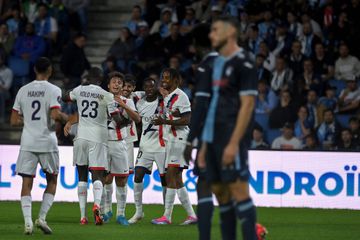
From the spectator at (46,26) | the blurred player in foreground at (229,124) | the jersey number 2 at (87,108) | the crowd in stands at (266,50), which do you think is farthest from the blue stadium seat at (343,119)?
the blurred player in foreground at (229,124)

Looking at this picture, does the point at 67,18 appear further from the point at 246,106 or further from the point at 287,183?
the point at 246,106

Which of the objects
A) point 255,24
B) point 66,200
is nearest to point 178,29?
point 255,24

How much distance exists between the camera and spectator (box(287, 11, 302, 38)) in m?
22.9

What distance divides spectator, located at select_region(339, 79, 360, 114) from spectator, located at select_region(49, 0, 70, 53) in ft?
23.8

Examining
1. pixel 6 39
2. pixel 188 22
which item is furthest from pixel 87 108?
pixel 6 39

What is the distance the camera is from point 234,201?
9883 mm

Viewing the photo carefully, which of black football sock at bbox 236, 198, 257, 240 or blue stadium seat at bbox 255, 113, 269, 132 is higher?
blue stadium seat at bbox 255, 113, 269, 132

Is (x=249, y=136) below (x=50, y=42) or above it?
below

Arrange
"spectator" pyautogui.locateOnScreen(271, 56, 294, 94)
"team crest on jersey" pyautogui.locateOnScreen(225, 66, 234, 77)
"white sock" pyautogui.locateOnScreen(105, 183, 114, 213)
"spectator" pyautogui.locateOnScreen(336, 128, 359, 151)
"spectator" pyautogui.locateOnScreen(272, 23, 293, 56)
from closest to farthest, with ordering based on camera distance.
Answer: "team crest on jersey" pyautogui.locateOnScreen(225, 66, 234, 77)
"white sock" pyautogui.locateOnScreen(105, 183, 114, 213)
"spectator" pyautogui.locateOnScreen(336, 128, 359, 151)
"spectator" pyautogui.locateOnScreen(271, 56, 294, 94)
"spectator" pyautogui.locateOnScreen(272, 23, 293, 56)

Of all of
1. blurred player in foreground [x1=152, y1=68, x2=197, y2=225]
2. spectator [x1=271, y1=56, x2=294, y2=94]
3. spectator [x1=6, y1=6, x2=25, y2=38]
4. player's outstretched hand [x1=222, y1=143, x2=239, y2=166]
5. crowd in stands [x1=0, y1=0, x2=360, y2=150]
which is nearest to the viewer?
player's outstretched hand [x1=222, y1=143, x2=239, y2=166]

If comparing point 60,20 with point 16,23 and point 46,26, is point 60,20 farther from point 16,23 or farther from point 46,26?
point 16,23

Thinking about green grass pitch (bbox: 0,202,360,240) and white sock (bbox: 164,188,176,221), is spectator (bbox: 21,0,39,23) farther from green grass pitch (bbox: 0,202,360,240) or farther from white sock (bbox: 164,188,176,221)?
white sock (bbox: 164,188,176,221)

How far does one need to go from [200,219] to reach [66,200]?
954 centimetres

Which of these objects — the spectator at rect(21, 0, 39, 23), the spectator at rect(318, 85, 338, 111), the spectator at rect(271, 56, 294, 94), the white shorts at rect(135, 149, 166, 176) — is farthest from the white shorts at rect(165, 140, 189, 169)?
the spectator at rect(21, 0, 39, 23)
